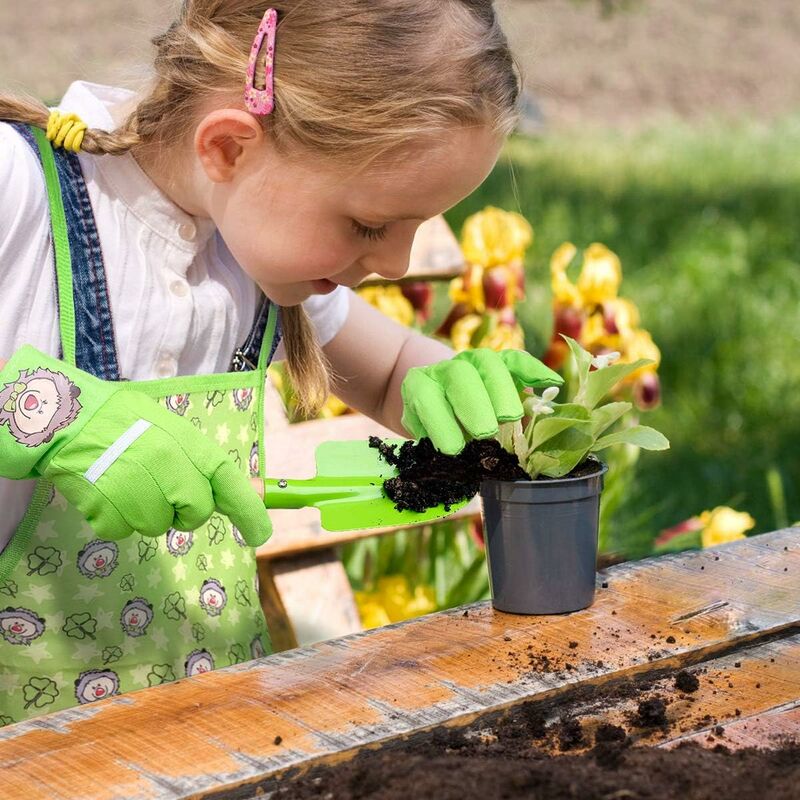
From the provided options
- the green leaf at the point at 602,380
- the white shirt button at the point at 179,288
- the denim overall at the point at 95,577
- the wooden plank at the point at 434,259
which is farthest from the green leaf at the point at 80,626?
the wooden plank at the point at 434,259

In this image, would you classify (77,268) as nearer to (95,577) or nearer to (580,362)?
(95,577)

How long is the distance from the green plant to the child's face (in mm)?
214

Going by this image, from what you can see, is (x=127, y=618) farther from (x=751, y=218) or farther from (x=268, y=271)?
(x=751, y=218)

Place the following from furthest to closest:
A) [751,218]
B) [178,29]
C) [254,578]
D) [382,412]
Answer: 1. [751,218]
2. [382,412]
3. [254,578]
4. [178,29]

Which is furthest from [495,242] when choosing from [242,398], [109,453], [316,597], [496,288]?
[109,453]

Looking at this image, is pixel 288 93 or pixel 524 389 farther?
pixel 524 389

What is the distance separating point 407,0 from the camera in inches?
48.1

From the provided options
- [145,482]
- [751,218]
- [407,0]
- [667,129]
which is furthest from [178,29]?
[667,129]

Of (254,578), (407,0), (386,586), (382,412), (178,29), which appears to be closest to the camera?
(407,0)

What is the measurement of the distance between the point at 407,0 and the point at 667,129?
17.3ft

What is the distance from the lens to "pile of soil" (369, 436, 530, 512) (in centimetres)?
119

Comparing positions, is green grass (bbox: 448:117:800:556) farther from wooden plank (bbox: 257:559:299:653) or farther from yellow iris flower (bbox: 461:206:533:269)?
wooden plank (bbox: 257:559:299:653)

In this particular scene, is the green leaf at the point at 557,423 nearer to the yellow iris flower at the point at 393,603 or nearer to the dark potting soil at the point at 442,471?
the dark potting soil at the point at 442,471

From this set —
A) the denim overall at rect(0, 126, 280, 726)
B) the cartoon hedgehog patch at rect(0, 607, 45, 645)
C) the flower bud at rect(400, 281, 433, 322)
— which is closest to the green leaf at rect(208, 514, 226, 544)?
the denim overall at rect(0, 126, 280, 726)
